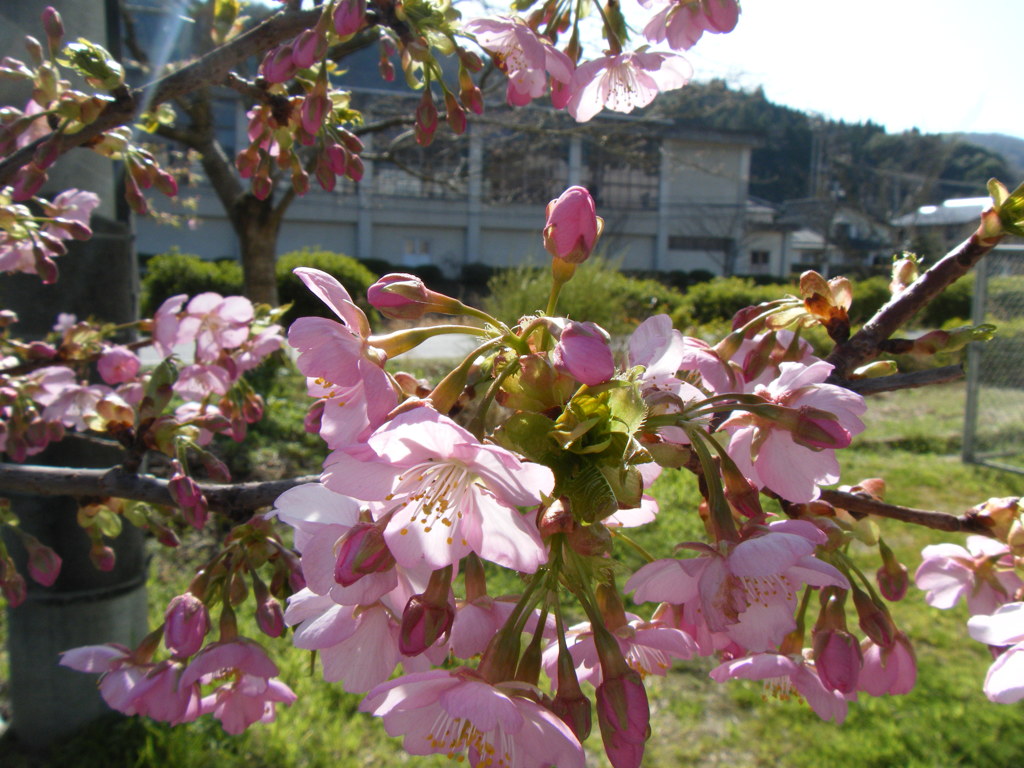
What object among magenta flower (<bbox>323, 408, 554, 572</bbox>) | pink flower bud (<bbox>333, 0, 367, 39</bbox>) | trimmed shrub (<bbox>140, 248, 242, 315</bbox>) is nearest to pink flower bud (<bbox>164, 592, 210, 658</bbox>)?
magenta flower (<bbox>323, 408, 554, 572</bbox>)

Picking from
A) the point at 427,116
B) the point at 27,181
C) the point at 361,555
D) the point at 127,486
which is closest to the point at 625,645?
the point at 361,555

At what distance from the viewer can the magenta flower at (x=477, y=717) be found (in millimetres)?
627

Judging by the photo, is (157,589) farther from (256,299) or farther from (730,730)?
(256,299)

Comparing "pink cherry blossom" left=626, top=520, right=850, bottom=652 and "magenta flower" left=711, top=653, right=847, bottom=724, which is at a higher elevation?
"pink cherry blossom" left=626, top=520, right=850, bottom=652

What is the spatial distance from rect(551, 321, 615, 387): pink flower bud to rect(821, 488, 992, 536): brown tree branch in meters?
0.57

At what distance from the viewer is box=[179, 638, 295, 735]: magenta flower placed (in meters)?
1.08

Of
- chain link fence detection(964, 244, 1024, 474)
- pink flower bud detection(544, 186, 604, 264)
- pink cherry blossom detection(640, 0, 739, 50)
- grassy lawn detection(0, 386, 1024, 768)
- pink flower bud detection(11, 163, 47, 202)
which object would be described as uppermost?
pink cherry blossom detection(640, 0, 739, 50)

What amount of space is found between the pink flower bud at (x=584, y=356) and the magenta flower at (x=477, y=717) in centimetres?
29

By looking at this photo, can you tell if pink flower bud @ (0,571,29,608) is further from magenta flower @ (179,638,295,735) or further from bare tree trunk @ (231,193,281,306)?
bare tree trunk @ (231,193,281,306)

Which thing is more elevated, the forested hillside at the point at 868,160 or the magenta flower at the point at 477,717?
the forested hillside at the point at 868,160

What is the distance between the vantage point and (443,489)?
0.73 metres

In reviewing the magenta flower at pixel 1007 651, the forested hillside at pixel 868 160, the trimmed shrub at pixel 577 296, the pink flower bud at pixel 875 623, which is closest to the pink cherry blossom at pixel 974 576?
the pink flower bud at pixel 875 623

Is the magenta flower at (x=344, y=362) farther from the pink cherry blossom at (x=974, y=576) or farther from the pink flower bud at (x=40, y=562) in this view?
the pink flower bud at (x=40, y=562)

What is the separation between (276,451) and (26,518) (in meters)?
3.30
